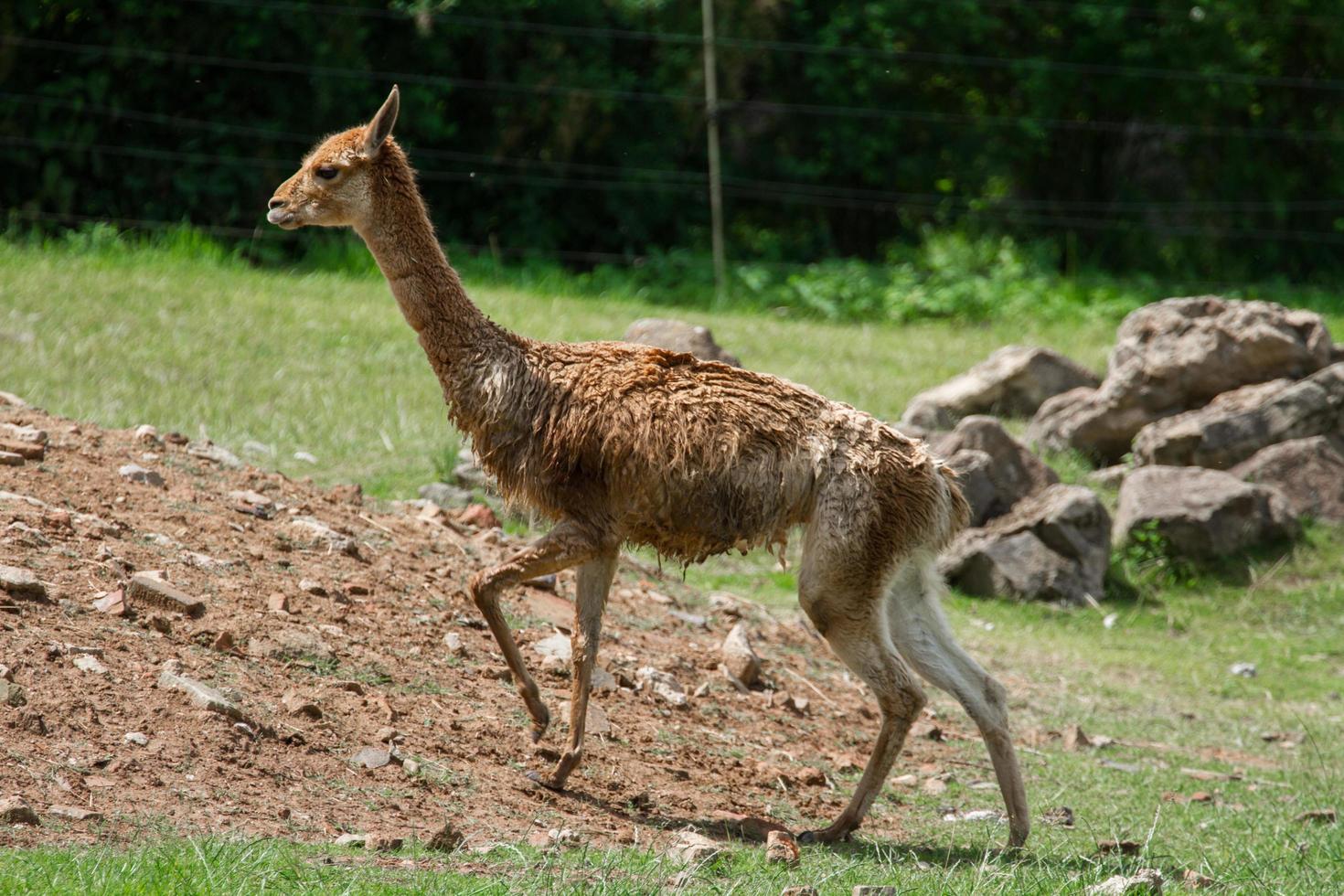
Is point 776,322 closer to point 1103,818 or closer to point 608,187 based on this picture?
point 608,187


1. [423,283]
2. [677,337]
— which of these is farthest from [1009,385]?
[423,283]

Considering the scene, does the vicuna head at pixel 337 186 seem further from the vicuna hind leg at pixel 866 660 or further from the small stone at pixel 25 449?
the vicuna hind leg at pixel 866 660

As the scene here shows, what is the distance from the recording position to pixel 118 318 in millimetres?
12531

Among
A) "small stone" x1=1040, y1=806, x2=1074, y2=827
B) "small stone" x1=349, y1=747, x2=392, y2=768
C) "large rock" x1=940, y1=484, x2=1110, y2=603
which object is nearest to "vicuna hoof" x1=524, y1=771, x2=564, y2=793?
"small stone" x1=349, y1=747, x2=392, y2=768

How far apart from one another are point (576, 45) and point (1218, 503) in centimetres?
1043

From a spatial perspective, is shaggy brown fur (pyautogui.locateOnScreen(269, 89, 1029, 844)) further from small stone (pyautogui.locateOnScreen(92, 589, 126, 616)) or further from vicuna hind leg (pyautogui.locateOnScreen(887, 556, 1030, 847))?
small stone (pyautogui.locateOnScreen(92, 589, 126, 616))

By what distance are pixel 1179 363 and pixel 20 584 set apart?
8.92 meters

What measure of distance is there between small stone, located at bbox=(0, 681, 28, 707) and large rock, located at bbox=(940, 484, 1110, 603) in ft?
21.1

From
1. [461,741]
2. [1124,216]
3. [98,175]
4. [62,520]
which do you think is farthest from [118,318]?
[1124,216]

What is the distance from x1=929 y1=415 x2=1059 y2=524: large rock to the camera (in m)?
10.7

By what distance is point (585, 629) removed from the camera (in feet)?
19.7

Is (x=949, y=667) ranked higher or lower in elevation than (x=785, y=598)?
higher

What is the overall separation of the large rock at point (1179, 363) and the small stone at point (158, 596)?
783 centimetres

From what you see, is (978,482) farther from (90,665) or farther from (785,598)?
(90,665)
